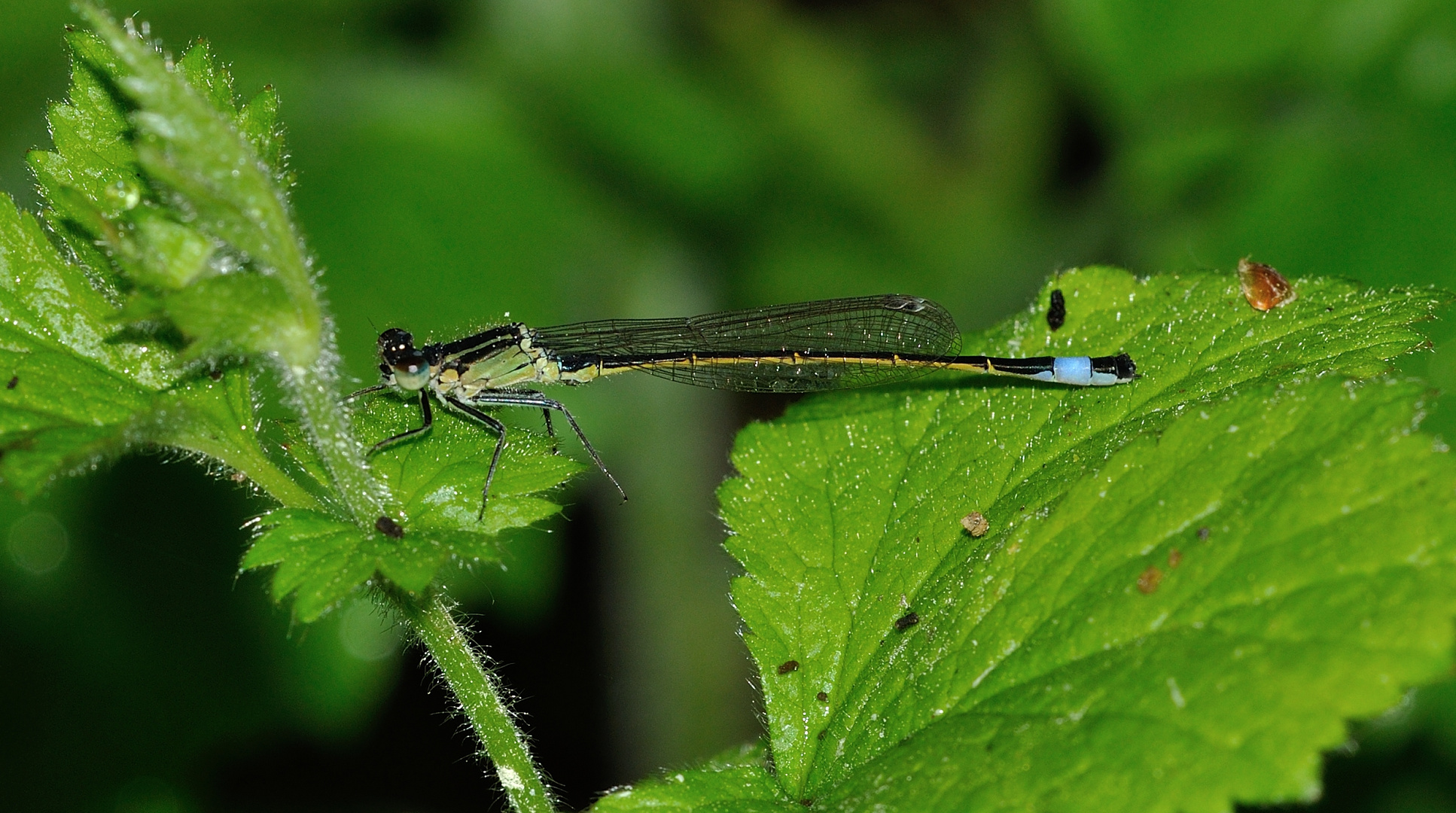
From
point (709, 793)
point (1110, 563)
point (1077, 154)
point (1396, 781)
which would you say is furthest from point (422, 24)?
point (1396, 781)

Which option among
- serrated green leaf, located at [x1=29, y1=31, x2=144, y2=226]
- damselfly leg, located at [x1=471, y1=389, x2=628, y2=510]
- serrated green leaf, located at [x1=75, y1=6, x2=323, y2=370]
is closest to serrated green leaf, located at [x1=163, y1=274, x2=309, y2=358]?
serrated green leaf, located at [x1=75, y1=6, x2=323, y2=370]

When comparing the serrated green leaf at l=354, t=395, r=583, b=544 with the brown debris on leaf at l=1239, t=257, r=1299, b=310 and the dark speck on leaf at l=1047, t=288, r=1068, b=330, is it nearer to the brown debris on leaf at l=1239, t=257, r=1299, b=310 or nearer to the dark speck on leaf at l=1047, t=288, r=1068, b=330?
the dark speck on leaf at l=1047, t=288, r=1068, b=330

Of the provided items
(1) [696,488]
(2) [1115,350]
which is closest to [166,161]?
(2) [1115,350]

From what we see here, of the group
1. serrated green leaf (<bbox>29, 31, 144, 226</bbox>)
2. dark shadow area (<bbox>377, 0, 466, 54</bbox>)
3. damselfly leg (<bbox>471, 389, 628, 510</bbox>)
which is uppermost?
dark shadow area (<bbox>377, 0, 466, 54</bbox>)

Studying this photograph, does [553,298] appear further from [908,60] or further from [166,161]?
[166,161]

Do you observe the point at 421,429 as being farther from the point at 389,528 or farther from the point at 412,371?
the point at 412,371
